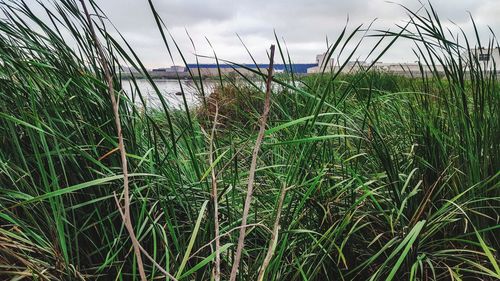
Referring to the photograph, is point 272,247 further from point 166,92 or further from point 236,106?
point 166,92

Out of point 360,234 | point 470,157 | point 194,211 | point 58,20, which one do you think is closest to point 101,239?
point 194,211

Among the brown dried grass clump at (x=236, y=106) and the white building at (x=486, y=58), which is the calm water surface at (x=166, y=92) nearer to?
the brown dried grass clump at (x=236, y=106)

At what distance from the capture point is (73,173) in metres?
1.09

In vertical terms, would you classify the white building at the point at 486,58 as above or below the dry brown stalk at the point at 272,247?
above

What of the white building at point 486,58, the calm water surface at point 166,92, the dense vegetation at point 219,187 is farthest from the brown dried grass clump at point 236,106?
the white building at point 486,58

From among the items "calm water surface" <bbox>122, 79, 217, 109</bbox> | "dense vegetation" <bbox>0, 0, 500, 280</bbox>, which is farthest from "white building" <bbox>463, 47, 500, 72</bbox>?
"calm water surface" <bbox>122, 79, 217, 109</bbox>

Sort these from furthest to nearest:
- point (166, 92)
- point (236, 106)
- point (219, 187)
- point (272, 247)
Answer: point (166, 92)
point (236, 106)
point (219, 187)
point (272, 247)

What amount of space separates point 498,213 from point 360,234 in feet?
1.26

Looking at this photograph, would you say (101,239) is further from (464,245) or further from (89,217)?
(464,245)

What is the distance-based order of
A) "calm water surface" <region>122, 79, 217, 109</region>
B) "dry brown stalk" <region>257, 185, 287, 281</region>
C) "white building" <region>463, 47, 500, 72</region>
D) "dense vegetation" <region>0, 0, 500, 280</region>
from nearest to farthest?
1. "dry brown stalk" <region>257, 185, 287, 281</region>
2. "dense vegetation" <region>0, 0, 500, 280</region>
3. "white building" <region>463, 47, 500, 72</region>
4. "calm water surface" <region>122, 79, 217, 109</region>

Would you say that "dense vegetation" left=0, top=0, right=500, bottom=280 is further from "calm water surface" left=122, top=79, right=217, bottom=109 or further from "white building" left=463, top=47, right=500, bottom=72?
"calm water surface" left=122, top=79, right=217, bottom=109

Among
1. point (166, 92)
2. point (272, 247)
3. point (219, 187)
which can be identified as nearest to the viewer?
point (272, 247)

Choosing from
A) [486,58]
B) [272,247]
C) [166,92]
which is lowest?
[166,92]

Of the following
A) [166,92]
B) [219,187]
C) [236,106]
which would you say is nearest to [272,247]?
[219,187]
